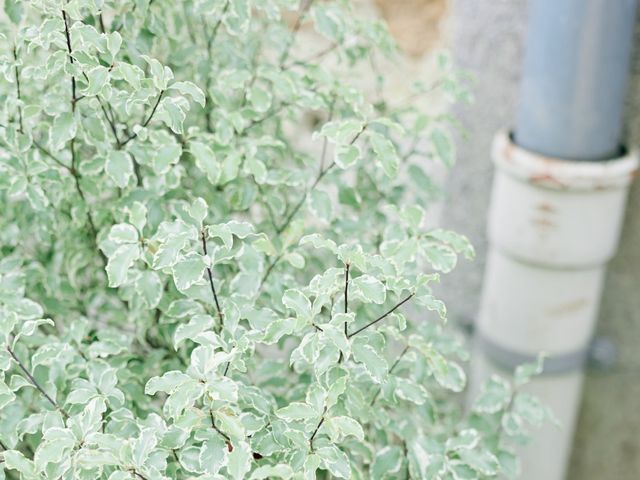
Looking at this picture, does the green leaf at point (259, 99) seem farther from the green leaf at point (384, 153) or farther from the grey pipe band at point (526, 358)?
the grey pipe band at point (526, 358)

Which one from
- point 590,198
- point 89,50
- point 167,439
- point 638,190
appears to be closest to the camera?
point 167,439

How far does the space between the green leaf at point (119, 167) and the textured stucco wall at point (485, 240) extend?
34.1 inches

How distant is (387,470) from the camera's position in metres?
1.19

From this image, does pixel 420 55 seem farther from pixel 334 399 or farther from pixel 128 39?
pixel 334 399

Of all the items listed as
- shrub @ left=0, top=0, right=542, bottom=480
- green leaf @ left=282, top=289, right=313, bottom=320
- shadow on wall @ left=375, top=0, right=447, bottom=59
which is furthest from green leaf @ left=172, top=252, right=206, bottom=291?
shadow on wall @ left=375, top=0, right=447, bottom=59

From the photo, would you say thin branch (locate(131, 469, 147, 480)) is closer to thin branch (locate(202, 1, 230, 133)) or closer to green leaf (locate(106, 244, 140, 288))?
green leaf (locate(106, 244, 140, 288))

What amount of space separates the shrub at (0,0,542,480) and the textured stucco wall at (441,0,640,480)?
321mm

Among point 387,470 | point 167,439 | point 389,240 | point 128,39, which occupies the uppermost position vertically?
point 128,39

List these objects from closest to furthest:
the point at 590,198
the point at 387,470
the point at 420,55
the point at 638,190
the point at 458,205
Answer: the point at 387,470 < the point at 590,198 < the point at 638,190 < the point at 458,205 < the point at 420,55

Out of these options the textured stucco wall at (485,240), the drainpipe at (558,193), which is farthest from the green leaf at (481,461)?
the textured stucco wall at (485,240)

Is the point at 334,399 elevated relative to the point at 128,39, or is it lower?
lower

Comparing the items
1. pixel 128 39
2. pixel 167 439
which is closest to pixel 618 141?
pixel 128 39

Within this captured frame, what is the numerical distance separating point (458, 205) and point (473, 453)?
78cm

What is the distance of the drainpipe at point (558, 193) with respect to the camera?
4.71 ft
